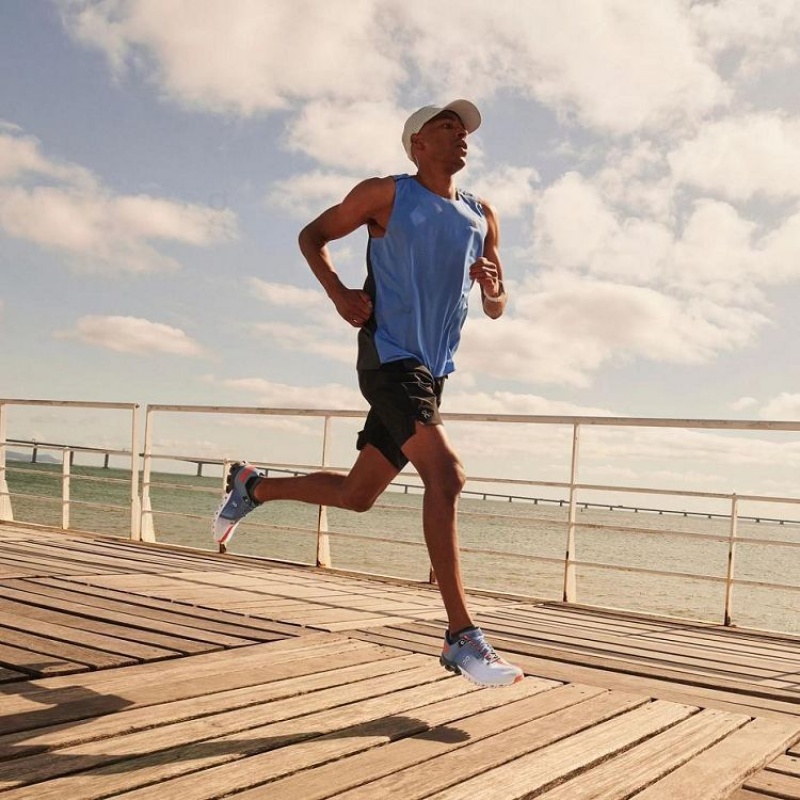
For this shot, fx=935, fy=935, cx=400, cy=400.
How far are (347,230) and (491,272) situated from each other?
40 cm

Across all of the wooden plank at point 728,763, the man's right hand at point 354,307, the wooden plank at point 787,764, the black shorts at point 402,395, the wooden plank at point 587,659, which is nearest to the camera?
the wooden plank at point 728,763

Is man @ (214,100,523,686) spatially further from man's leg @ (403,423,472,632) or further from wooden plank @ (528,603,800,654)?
wooden plank @ (528,603,800,654)

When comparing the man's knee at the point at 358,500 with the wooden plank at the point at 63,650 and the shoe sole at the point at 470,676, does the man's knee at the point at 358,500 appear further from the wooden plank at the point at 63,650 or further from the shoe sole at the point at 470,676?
the wooden plank at the point at 63,650

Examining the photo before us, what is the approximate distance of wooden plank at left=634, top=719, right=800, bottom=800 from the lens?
61.5 inches

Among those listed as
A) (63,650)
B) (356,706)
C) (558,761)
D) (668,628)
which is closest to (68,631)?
(63,650)

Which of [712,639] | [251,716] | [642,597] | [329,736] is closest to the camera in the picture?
[329,736]

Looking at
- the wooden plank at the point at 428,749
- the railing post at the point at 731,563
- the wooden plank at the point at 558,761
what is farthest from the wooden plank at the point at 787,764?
the railing post at the point at 731,563

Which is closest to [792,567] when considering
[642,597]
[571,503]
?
[642,597]

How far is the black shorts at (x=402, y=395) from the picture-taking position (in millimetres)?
2281

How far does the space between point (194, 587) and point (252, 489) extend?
3.98 feet

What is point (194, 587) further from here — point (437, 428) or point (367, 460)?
point (437, 428)

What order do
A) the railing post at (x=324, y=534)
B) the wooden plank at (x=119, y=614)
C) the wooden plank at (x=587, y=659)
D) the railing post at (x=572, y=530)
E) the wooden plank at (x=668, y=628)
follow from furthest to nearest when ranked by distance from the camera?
the railing post at (x=324, y=534)
the railing post at (x=572, y=530)
the wooden plank at (x=668, y=628)
the wooden plank at (x=119, y=614)
the wooden plank at (x=587, y=659)

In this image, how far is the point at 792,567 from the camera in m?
67.3

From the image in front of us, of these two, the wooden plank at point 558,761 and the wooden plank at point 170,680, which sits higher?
the wooden plank at point 558,761
